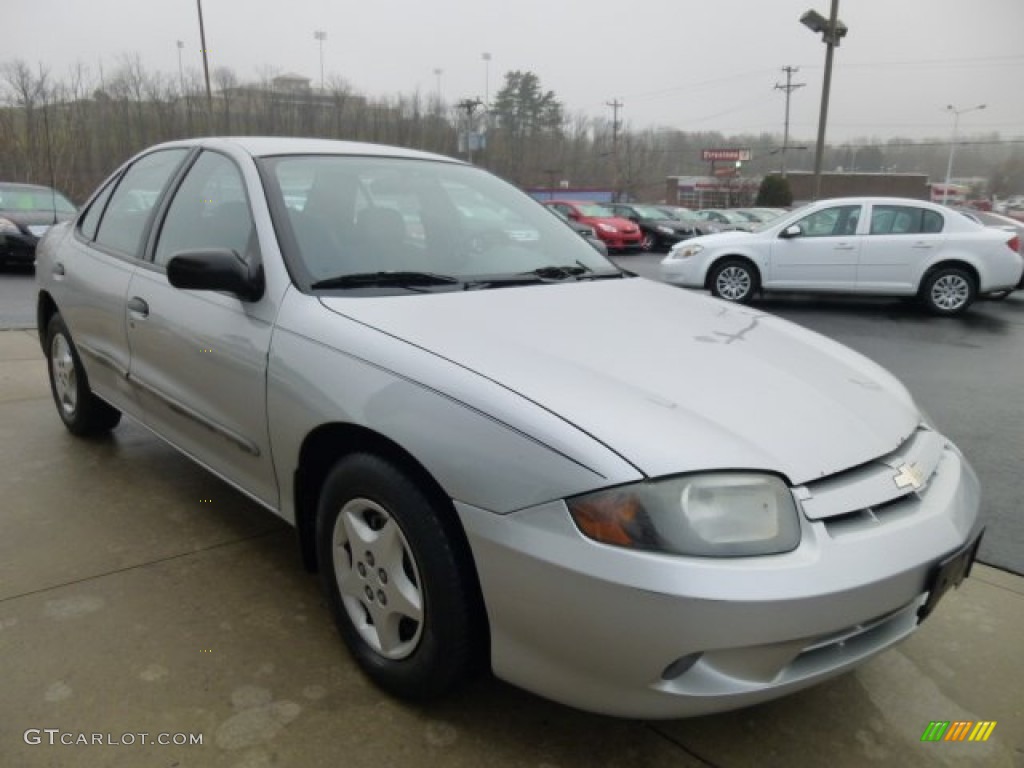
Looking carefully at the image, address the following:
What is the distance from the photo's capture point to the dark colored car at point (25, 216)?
11391 mm

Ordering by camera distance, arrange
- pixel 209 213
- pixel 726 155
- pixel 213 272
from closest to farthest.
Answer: pixel 213 272 < pixel 209 213 < pixel 726 155

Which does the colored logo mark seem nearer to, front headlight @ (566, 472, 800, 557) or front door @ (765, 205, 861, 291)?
front headlight @ (566, 472, 800, 557)

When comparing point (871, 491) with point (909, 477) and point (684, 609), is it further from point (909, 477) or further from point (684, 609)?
point (684, 609)

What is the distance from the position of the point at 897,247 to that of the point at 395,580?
9.67 meters

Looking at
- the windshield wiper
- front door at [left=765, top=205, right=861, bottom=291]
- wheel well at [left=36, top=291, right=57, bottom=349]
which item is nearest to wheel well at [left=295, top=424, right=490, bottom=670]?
the windshield wiper

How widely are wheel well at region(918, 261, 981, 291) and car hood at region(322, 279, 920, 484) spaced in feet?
27.1

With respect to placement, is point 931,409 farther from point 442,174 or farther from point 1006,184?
point 1006,184

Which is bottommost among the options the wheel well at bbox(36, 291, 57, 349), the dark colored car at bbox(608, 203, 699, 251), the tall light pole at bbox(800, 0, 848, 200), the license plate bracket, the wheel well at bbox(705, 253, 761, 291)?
the dark colored car at bbox(608, 203, 699, 251)

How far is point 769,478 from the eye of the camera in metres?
1.69

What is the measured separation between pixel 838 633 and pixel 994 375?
19.5 feet

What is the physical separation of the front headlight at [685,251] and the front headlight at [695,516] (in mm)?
9630

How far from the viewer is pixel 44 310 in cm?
433

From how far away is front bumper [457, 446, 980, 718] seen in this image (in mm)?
1558

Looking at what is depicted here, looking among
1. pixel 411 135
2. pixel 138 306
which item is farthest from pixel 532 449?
pixel 411 135
